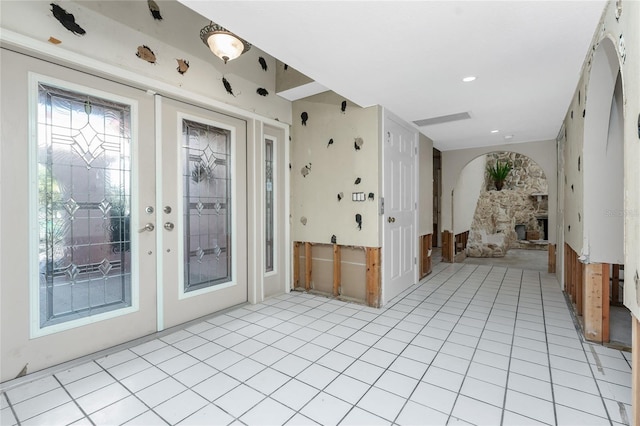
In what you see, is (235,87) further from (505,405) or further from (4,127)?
(505,405)

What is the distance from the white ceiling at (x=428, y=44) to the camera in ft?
5.52

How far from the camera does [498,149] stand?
547 cm

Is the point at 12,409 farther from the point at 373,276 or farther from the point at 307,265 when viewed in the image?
the point at 373,276

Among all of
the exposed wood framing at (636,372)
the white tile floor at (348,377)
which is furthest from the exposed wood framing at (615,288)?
the exposed wood framing at (636,372)

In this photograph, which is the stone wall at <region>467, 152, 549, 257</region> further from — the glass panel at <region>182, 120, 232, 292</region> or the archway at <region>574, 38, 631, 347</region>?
the glass panel at <region>182, 120, 232, 292</region>

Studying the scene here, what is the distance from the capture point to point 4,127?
183 cm

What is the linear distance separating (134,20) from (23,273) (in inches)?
81.1

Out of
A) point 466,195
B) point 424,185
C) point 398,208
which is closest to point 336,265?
point 398,208

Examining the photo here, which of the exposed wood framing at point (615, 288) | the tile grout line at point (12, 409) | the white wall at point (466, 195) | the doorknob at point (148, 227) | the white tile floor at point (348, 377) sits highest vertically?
the white wall at point (466, 195)

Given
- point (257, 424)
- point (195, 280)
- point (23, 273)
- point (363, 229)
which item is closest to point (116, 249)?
point (23, 273)

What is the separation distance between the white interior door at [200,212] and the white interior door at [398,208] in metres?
1.69

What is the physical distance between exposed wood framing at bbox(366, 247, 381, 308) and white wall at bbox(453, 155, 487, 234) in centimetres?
343

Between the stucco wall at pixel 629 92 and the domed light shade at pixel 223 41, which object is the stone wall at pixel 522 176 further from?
the domed light shade at pixel 223 41

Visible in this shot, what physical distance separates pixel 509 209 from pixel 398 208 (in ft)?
21.0
